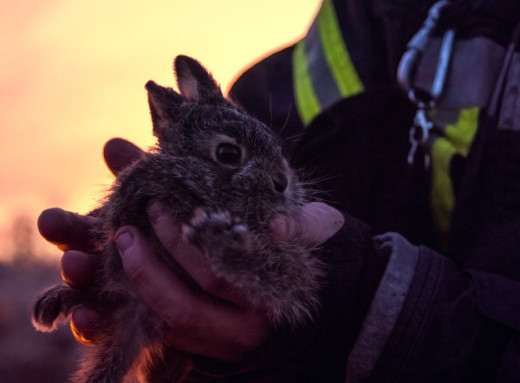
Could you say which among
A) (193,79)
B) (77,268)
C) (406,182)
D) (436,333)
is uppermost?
(193,79)

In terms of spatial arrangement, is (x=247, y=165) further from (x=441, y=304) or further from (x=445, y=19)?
(x=445, y=19)

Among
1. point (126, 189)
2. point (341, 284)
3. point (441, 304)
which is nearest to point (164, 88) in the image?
point (126, 189)

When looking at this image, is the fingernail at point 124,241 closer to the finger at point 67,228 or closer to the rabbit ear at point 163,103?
the finger at point 67,228

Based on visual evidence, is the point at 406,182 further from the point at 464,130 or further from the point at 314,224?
the point at 314,224

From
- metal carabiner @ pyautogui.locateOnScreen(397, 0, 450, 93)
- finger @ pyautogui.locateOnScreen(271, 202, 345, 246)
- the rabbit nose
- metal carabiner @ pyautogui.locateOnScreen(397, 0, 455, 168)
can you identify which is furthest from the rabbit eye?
metal carabiner @ pyautogui.locateOnScreen(397, 0, 450, 93)

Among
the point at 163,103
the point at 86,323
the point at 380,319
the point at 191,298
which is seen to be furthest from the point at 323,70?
the point at 86,323

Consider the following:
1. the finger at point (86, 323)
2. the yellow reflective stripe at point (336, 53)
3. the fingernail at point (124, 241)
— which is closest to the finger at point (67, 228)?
the finger at point (86, 323)

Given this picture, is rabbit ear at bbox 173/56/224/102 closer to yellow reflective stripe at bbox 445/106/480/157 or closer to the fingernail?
the fingernail
